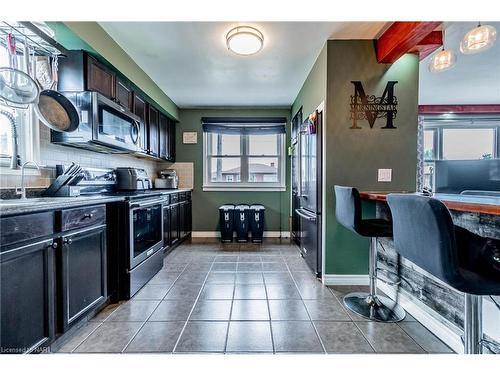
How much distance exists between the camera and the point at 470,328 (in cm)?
111

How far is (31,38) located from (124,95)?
3.64ft

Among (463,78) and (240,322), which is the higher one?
(463,78)

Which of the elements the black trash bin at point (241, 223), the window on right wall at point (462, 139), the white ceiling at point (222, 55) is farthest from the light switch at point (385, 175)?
the window on right wall at point (462, 139)

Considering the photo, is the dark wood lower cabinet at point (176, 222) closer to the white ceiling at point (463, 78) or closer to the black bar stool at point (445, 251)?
the black bar stool at point (445, 251)

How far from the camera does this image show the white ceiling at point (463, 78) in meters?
2.66

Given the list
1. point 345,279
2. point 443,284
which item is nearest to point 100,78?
point 345,279

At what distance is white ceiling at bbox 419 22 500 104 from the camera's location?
105 inches

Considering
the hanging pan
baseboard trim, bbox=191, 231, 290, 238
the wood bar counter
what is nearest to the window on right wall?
baseboard trim, bbox=191, 231, 290, 238

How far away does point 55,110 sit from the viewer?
6.55 feet

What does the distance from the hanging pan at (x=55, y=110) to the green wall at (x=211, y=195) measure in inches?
106

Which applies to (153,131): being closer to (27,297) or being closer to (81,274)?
(81,274)

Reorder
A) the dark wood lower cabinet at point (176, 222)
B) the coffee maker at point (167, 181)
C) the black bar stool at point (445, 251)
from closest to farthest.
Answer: the black bar stool at point (445, 251) < the dark wood lower cabinet at point (176, 222) < the coffee maker at point (167, 181)
